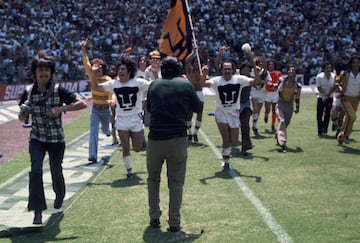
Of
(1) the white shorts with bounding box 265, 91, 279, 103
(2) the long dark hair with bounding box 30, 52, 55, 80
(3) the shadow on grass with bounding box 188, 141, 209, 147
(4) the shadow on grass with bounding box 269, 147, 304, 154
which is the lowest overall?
(3) the shadow on grass with bounding box 188, 141, 209, 147

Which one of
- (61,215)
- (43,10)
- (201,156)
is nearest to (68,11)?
(43,10)

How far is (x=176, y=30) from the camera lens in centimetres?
1182

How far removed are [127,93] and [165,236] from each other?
3358 millimetres

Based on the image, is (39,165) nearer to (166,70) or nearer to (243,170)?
(166,70)

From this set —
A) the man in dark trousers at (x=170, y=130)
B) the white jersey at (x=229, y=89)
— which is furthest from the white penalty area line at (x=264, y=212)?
the white jersey at (x=229, y=89)

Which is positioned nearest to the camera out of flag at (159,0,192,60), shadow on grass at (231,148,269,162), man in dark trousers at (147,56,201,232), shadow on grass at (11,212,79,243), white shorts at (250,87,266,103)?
shadow on grass at (11,212,79,243)

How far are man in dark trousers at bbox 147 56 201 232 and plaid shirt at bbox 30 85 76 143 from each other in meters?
1.06

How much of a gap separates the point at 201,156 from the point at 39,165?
5278mm

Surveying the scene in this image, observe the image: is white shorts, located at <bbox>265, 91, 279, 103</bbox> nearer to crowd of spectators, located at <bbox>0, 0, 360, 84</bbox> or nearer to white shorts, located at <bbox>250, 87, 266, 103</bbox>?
white shorts, located at <bbox>250, 87, 266, 103</bbox>

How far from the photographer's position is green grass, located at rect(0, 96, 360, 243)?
5.68 metres

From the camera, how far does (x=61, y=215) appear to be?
654 cm

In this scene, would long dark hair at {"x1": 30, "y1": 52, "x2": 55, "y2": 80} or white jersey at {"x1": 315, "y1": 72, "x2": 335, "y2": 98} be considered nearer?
long dark hair at {"x1": 30, "y1": 52, "x2": 55, "y2": 80}

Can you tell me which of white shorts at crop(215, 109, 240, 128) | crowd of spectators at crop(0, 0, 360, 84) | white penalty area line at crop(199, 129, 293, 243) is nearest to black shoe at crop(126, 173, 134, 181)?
white penalty area line at crop(199, 129, 293, 243)

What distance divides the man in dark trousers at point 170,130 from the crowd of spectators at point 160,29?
2056 centimetres
